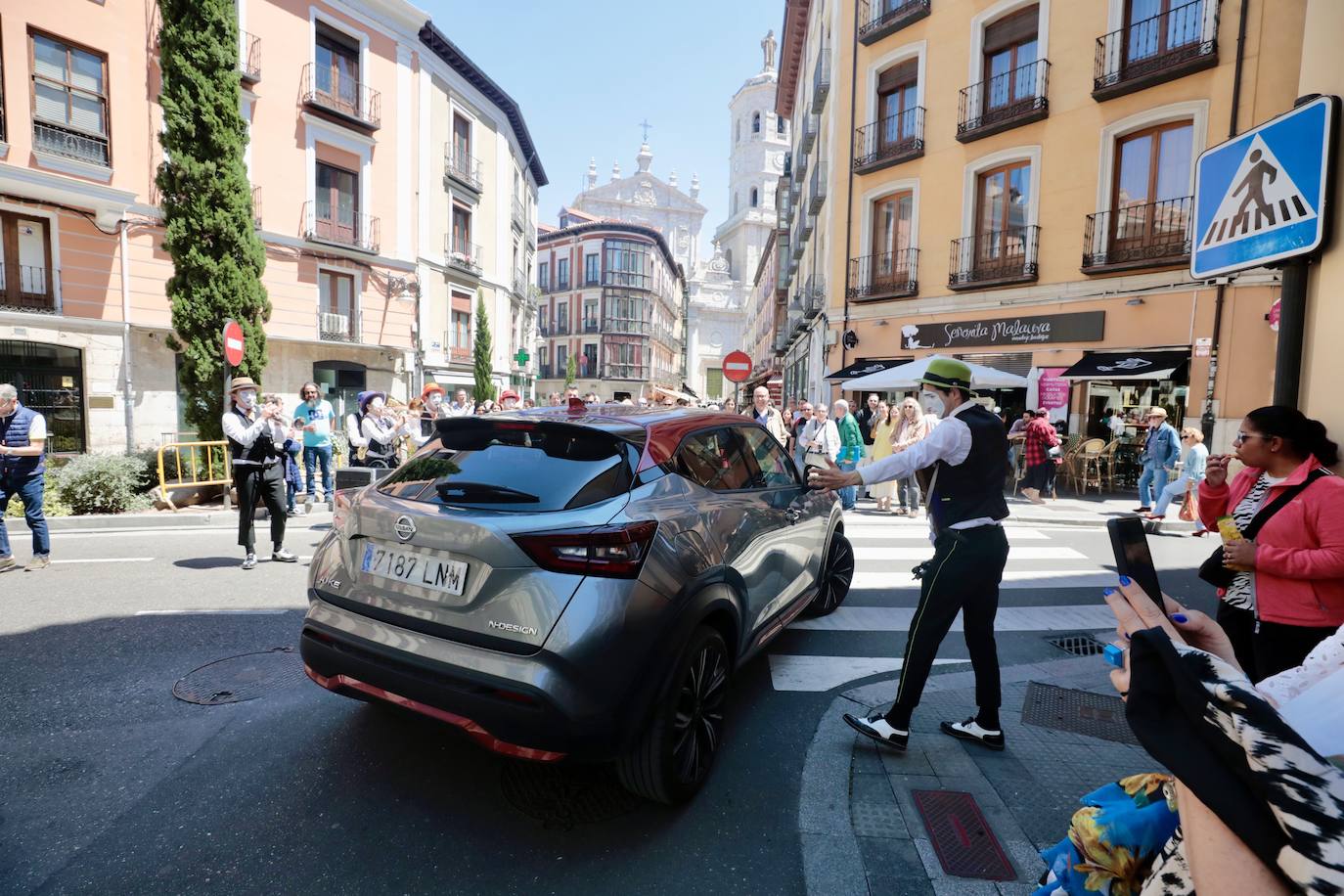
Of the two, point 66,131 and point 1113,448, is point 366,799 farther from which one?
point 66,131

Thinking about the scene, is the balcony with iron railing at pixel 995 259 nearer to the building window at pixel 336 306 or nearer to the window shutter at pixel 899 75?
the window shutter at pixel 899 75

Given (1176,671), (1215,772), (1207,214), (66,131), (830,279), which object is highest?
(66,131)

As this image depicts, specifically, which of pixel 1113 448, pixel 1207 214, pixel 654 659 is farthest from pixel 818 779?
pixel 1113 448

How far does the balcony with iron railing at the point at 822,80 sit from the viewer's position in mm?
21266

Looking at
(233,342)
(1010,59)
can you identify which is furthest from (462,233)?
(1010,59)

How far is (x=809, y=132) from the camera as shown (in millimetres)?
24906

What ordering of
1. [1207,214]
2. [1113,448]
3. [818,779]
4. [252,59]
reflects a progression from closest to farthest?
[1207,214], [818,779], [1113,448], [252,59]

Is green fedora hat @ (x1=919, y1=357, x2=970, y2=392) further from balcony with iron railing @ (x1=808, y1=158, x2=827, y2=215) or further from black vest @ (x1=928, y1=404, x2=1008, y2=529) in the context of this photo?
balcony with iron railing @ (x1=808, y1=158, x2=827, y2=215)

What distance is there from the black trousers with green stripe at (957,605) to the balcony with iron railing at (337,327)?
857 inches

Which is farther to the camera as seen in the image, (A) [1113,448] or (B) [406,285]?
(B) [406,285]

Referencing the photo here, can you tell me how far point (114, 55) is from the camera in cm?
1520

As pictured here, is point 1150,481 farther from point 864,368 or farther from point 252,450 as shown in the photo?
point 252,450

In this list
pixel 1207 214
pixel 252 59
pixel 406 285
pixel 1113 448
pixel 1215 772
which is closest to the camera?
pixel 1215 772

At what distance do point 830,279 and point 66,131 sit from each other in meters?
19.3
